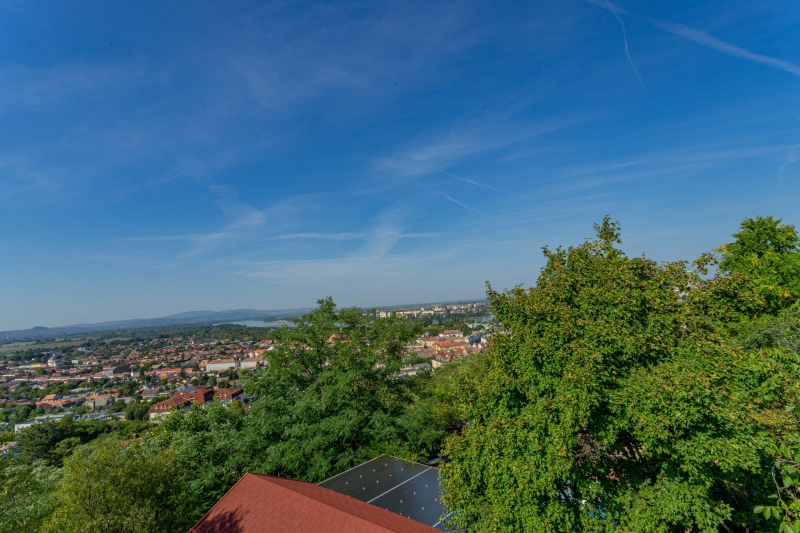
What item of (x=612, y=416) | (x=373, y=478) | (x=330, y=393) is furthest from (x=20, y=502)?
(x=612, y=416)

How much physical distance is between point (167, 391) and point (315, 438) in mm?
81331

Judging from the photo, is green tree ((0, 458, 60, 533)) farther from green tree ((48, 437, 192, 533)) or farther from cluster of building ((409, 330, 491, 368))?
cluster of building ((409, 330, 491, 368))

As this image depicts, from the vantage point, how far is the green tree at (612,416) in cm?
570

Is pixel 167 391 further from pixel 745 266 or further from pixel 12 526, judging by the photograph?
pixel 745 266

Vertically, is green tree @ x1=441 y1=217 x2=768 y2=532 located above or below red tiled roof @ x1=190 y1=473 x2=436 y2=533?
above

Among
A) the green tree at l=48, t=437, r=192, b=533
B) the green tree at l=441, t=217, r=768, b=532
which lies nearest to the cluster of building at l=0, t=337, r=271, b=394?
the green tree at l=48, t=437, r=192, b=533

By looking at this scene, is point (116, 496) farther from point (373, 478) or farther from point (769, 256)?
point (769, 256)

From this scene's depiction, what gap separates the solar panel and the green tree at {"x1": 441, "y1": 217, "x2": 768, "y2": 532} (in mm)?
1740

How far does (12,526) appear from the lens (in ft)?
30.6

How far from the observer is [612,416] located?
20.8ft

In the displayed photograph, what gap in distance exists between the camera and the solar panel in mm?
8805

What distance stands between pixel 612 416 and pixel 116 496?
12.4 meters

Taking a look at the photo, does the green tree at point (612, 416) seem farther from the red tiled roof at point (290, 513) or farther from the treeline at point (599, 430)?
the red tiled roof at point (290, 513)

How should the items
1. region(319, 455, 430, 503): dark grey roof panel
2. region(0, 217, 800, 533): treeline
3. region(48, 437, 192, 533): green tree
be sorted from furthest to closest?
region(319, 455, 430, 503): dark grey roof panel < region(48, 437, 192, 533): green tree < region(0, 217, 800, 533): treeline
